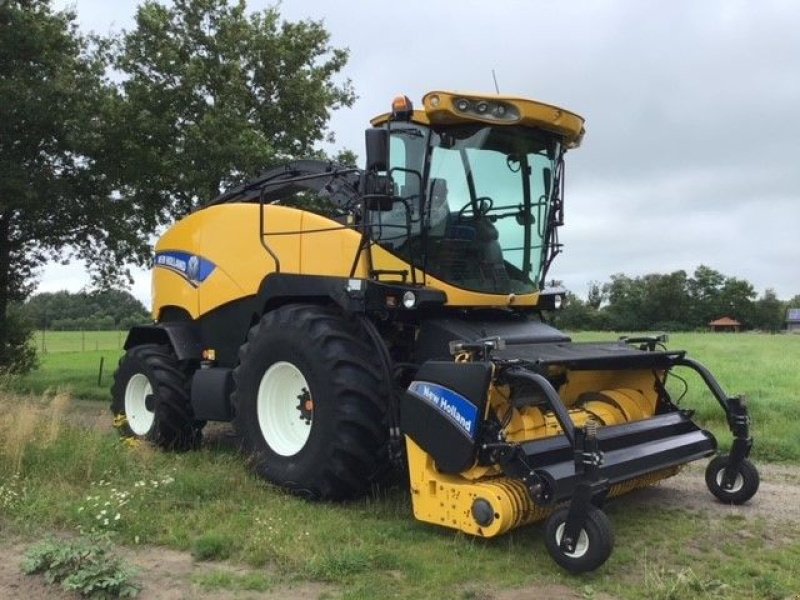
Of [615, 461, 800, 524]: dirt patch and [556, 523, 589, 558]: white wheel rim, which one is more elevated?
[556, 523, 589, 558]: white wheel rim

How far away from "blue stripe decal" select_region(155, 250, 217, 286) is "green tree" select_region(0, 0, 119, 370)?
19.8 feet

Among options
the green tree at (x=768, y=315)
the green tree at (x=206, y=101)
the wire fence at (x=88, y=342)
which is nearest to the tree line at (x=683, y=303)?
the green tree at (x=768, y=315)

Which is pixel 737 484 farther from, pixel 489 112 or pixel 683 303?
pixel 683 303

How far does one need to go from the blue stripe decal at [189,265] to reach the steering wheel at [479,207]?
3135mm

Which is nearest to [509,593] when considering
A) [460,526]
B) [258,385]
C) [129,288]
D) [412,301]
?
[460,526]

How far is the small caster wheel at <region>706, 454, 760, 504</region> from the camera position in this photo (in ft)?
20.8

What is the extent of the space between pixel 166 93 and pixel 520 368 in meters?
12.7

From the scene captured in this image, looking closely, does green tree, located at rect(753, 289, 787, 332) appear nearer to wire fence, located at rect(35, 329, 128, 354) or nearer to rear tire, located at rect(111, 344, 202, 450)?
wire fence, located at rect(35, 329, 128, 354)

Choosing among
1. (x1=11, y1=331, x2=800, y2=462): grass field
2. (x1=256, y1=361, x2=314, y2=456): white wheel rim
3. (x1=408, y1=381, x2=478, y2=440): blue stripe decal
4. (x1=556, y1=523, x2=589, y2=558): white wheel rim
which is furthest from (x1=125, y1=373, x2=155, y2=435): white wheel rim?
(x1=556, y1=523, x2=589, y2=558): white wheel rim

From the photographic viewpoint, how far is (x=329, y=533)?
17.3 ft

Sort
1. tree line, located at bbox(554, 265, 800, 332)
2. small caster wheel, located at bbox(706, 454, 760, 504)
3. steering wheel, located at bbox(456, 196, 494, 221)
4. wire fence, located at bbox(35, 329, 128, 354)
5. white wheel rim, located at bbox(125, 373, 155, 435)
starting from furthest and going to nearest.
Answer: tree line, located at bbox(554, 265, 800, 332) → wire fence, located at bbox(35, 329, 128, 354) → white wheel rim, located at bbox(125, 373, 155, 435) → steering wheel, located at bbox(456, 196, 494, 221) → small caster wheel, located at bbox(706, 454, 760, 504)

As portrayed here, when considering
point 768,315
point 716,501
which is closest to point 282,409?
point 716,501

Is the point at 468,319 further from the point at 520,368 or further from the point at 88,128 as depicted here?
the point at 88,128

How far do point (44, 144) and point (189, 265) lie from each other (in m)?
8.33
